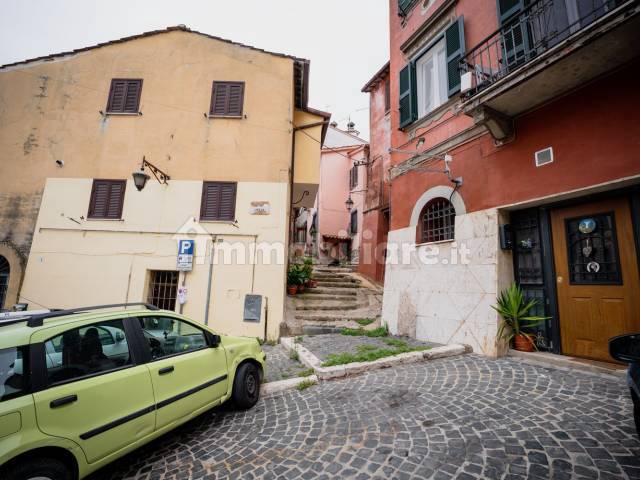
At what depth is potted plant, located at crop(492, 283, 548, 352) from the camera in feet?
17.3

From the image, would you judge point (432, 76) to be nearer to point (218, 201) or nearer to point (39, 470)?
point (218, 201)

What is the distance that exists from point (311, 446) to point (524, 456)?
1974 millimetres

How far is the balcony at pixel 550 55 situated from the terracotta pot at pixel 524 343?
12.4ft

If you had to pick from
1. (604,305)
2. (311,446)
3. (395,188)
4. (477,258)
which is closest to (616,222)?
(604,305)

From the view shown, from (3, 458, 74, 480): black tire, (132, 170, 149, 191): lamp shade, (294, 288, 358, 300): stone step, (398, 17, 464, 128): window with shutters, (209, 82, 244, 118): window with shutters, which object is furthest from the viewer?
(294, 288, 358, 300): stone step

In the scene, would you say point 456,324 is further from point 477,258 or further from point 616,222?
point 616,222

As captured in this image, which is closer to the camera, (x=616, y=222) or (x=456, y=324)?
(x=616, y=222)

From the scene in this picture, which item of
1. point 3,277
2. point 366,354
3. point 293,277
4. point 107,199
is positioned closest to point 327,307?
point 293,277

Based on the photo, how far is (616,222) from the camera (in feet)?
14.7

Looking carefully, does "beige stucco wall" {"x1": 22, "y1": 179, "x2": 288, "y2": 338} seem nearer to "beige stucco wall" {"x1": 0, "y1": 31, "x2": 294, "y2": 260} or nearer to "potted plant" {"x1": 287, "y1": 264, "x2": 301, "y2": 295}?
"beige stucco wall" {"x1": 0, "y1": 31, "x2": 294, "y2": 260}

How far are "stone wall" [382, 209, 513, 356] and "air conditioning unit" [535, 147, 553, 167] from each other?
3.66ft

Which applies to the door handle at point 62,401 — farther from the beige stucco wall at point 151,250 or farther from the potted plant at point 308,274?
the potted plant at point 308,274

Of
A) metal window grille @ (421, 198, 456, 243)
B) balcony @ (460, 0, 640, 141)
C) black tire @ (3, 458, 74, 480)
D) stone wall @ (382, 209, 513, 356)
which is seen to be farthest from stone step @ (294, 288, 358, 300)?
black tire @ (3, 458, 74, 480)

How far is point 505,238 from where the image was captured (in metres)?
5.64
